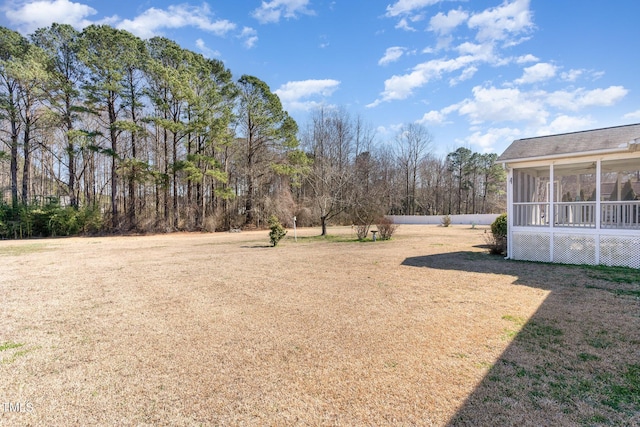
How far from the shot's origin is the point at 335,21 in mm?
12617

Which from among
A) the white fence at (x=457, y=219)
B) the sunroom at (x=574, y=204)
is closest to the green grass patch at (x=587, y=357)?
the sunroom at (x=574, y=204)

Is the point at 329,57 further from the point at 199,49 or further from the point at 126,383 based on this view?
the point at 126,383

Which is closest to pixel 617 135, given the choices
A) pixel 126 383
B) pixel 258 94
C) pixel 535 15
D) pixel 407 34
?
pixel 535 15

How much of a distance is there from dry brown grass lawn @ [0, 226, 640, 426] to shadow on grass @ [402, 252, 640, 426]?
0.02 m

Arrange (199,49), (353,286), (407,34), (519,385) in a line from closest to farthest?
(519,385) → (353,286) → (407,34) → (199,49)

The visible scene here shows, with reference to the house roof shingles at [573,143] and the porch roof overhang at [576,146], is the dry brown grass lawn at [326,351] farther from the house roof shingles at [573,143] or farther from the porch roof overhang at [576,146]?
the house roof shingles at [573,143]

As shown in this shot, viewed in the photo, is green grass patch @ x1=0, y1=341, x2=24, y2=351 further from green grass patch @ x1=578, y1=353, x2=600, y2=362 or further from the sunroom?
the sunroom

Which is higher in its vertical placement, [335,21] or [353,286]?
[335,21]

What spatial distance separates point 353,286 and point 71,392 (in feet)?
14.8

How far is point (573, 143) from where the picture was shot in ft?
27.4

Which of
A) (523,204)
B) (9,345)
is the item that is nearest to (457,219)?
(523,204)

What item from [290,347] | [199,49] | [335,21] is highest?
[199,49]

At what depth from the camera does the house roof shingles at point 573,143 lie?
757cm

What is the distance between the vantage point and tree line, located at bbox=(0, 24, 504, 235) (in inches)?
745
